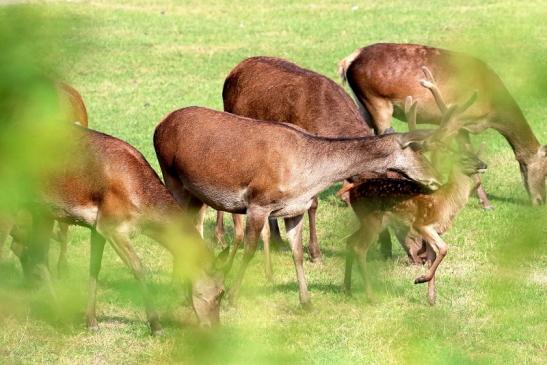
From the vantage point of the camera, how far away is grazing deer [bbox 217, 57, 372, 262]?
855cm

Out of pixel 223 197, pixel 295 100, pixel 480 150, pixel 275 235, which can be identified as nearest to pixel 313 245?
pixel 275 235

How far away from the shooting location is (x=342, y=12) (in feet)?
75.3

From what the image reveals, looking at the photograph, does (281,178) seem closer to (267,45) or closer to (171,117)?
(171,117)

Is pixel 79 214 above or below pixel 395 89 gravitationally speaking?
above

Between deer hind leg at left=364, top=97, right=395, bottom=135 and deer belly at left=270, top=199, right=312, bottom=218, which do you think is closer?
deer belly at left=270, top=199, right=312, bottom=218

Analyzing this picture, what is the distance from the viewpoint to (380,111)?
10.7 m

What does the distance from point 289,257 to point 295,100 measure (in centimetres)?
128

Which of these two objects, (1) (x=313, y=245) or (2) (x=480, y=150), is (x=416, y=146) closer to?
(1) (x=313, y=245)

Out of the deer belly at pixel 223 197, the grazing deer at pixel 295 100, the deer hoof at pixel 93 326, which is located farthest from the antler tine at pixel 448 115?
the deer hoof at pixel 93 326

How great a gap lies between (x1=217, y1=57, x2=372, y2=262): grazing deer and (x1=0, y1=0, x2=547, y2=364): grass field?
0.88 meters

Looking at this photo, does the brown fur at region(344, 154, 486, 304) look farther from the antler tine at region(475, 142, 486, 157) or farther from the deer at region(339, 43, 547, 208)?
the antler tine at region(475, 142, 486, 157)

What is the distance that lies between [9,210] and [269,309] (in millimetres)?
516

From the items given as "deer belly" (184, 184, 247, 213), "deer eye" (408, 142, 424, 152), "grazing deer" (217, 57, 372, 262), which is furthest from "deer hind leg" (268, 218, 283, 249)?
"deer eye" (408, 142, 424, 152)

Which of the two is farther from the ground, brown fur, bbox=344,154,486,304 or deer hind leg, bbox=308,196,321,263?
brown fur, bbox=344,154,486,304
